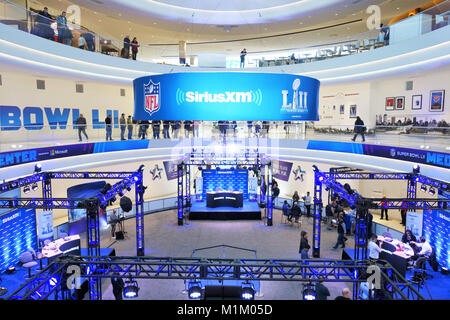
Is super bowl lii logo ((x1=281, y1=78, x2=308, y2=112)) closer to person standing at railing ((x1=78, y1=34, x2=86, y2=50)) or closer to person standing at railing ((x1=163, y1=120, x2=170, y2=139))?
person standing at railing ((x1=78, y1=34, x2=86, y2=50))

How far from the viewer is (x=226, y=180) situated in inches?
866

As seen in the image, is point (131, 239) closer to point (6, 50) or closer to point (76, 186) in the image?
point (76, 186)

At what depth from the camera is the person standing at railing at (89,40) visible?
1586 centimetres

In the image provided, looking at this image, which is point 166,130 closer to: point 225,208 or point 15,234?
point 225,208

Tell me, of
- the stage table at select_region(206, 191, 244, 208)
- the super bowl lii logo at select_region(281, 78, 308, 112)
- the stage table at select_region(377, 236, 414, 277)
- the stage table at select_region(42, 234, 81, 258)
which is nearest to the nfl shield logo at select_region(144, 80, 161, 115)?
the super bowl lii logo at select_region(281, 78, 308, 112)

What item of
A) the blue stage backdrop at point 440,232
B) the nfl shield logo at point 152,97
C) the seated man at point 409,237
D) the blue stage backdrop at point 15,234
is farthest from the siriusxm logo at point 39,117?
the blue stage backdrop at point 440,232

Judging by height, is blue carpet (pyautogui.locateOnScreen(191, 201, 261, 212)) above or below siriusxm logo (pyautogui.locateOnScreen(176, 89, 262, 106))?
below

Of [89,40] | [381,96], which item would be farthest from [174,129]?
[381,96]

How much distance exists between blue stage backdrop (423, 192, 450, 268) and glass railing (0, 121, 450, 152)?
2.44 meters

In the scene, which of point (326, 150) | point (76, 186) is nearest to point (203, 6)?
point (326, 150)

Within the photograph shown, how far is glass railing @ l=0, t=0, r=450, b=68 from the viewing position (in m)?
11.8

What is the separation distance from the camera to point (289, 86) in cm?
547

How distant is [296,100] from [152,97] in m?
2.43
